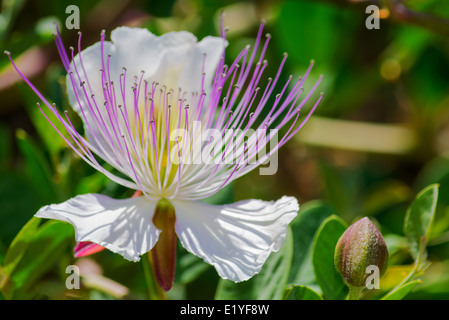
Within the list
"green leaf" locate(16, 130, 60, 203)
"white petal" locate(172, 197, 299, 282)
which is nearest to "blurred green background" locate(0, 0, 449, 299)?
"green leaf" locate(16, 130, 60, 203)

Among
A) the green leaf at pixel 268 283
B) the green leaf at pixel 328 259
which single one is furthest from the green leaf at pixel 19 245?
the green leaf at pixel 328 259

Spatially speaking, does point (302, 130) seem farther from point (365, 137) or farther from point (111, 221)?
point (111, 221)

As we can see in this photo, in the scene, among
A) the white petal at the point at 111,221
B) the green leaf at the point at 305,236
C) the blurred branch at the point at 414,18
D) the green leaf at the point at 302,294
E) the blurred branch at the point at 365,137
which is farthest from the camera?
the blurred branch at the point at 365,137

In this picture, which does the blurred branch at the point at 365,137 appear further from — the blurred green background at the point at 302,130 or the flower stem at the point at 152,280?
the flower stem at the point at 152,280

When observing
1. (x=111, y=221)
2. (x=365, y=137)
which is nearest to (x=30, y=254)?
(x=111, y=221)
